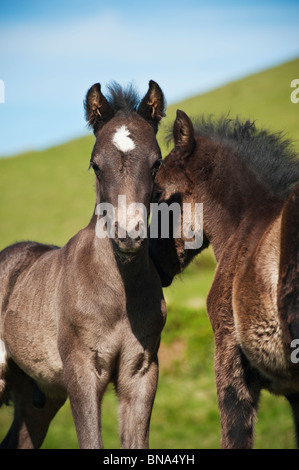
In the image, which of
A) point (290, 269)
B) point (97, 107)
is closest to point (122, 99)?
point (97, 107)

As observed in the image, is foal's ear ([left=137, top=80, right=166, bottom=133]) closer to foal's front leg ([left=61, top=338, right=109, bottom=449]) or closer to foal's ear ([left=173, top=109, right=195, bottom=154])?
foal's ear ([left=173, top=109, right=195, bottom=154])

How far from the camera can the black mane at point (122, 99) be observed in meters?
4.92

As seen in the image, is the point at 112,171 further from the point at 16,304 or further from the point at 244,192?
the point at 16,304

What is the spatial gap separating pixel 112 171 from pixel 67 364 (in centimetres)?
163

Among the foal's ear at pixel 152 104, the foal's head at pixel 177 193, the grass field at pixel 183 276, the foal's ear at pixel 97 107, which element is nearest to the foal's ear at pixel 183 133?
the foal's head at pixel 177 193

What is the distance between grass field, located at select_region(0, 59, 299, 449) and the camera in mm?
16688

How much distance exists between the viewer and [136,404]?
4715mm

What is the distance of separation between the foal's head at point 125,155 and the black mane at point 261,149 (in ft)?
3.46

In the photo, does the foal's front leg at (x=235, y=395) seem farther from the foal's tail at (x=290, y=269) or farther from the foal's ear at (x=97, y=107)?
the foal's ear at (x=97, y=107)

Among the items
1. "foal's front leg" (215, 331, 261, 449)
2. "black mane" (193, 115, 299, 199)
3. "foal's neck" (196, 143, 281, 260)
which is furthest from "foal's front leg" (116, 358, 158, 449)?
"black mane" (193, 115, 299, 199)

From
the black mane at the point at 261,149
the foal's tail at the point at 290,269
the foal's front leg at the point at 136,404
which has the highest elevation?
the black mane at the point at 261,149

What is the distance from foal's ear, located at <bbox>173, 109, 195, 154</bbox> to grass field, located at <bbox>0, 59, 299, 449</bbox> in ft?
1.37
